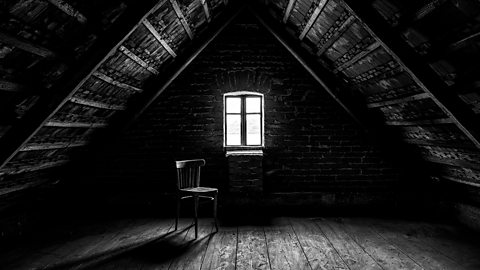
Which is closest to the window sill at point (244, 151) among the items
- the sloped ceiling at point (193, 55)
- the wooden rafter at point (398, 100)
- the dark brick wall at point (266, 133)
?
the dark brick wall at point (266, 133)

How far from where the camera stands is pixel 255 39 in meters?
4.78

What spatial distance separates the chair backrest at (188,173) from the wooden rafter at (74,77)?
1549 mm

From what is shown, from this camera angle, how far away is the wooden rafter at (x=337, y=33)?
10.2 ft

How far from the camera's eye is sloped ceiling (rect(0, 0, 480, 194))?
7.69 ft

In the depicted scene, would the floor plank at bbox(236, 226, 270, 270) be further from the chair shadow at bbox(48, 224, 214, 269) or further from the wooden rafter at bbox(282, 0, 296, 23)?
the wooden rafter at bbox(282, 0, 296, 23)

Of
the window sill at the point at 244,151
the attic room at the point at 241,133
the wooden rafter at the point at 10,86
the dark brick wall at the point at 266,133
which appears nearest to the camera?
the wooden rafter at the point at 10,86

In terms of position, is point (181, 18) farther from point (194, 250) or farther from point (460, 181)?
point (460, 181)

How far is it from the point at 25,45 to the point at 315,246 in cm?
306

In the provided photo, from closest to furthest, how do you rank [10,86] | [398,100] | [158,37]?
[10,86] → [158,37] → [398,100]

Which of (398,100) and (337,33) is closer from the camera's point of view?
(337,33)

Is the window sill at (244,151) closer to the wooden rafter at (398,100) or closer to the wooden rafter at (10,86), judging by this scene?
the wooden rafter at (398,100)

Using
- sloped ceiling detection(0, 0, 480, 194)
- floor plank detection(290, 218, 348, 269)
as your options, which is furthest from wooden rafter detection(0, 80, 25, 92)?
floor plank detection(290, 218, 348, 269)

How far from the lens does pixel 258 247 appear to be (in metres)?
3.38

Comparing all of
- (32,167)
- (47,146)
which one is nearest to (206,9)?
(47,146)
